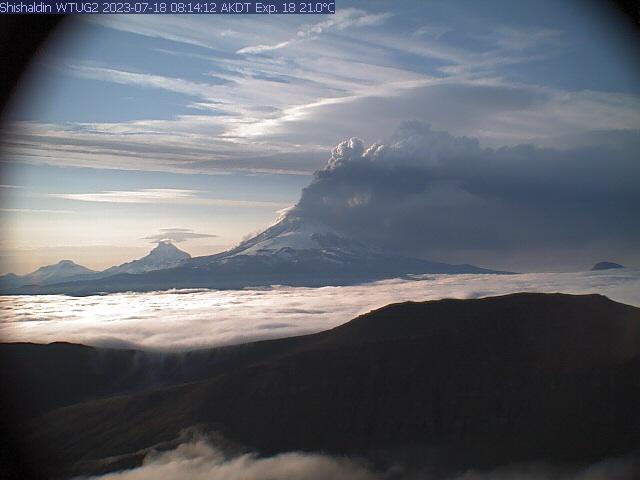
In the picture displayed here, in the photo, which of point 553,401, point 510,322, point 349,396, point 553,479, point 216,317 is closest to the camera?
point 553,479

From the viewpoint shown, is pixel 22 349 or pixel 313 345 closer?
pixel 313 345

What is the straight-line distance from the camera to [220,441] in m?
112

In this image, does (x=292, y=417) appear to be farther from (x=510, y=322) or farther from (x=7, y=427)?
(x=7, y=427)

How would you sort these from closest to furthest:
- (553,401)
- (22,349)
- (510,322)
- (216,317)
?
(553,401) → (510,322) → (22,349) → (216,317)

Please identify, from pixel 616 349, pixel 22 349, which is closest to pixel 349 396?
pixel 616 349

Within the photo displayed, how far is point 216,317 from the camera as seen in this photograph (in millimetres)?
171625

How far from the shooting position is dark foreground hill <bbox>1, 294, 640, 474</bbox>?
349ft

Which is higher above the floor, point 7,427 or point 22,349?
point 22,349

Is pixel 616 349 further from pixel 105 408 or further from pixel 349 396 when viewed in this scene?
pixel 105 408

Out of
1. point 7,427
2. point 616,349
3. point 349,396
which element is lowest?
point 7,427

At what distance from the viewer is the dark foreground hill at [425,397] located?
4186 inches

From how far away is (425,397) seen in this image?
117000 millimetres

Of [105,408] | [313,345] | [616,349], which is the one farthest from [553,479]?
[105,408]

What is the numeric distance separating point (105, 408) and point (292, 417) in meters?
46.8
